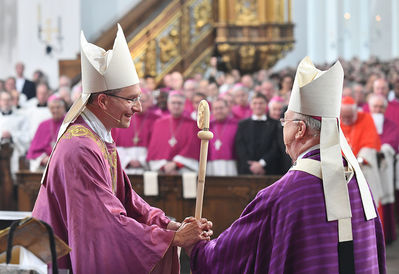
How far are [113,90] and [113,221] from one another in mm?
790

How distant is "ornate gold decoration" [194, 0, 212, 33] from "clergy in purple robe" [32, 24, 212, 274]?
1136 cm

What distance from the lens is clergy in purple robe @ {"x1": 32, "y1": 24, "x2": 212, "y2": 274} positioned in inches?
158

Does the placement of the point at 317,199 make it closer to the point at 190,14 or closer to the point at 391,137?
the point at 391,137

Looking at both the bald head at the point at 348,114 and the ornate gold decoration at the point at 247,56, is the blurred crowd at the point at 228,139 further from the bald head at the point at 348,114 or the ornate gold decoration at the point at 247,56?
the ornate gold decoration at the point at 247,56

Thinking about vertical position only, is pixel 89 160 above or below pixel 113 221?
above

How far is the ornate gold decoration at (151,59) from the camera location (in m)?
15.1

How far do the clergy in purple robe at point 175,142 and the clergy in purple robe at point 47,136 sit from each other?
1364mm

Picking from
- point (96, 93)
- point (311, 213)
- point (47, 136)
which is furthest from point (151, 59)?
point (311, 213)

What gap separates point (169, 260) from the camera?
4.35 metres

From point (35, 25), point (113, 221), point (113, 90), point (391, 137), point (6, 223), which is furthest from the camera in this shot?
point (35, 25)

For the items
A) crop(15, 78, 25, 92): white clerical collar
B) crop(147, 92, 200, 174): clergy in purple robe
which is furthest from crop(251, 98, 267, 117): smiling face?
crop(15, 78, 25, 92): white clerical collar

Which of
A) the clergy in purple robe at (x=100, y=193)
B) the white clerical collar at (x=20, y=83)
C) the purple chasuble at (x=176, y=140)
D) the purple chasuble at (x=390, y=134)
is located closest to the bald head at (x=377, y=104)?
the purple chasuble at (x=390, y=134)

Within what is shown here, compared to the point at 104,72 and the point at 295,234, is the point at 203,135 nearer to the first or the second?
the point at 104,72

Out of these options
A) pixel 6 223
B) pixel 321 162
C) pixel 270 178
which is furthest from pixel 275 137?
pixel 321 162
